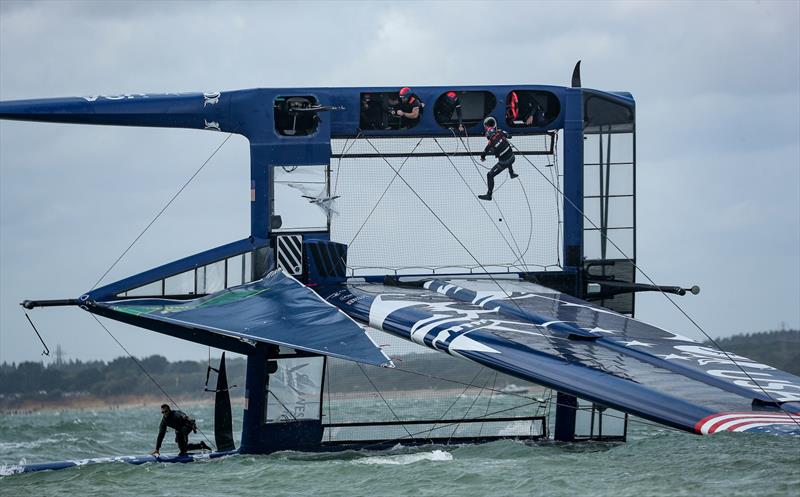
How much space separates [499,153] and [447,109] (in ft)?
2.97

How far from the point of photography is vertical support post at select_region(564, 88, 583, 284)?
54.3ft

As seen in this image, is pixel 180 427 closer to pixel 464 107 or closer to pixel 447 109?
pixel 447 109

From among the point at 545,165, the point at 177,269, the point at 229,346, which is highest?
the point at 545,165

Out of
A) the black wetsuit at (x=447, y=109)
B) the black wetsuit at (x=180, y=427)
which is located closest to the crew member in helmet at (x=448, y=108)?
the black wetsuit at (x=447, y=109)

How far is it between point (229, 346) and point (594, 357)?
556cm

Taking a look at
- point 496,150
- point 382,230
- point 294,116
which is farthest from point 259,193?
point 496,150

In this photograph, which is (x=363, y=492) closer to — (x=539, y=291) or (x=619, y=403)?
(x=619, y=403)

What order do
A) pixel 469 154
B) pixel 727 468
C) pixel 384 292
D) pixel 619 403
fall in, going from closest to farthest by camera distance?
1. pixel 619 403
2. pixel 727 468
3. pixel 384 292
4. pixel 469 154

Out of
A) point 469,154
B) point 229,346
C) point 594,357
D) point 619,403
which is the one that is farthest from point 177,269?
point 619,403

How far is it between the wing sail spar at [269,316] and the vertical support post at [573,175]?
3.74 m

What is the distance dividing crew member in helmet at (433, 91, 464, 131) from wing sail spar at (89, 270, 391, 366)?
9.72 feet

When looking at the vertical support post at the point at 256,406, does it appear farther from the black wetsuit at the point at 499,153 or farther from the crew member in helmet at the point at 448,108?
the crew member in helmet at the point at 448,108

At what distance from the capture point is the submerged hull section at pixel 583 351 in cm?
1040

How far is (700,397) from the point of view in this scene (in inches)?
419
